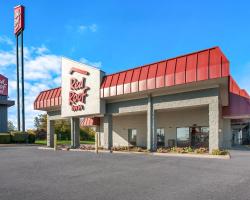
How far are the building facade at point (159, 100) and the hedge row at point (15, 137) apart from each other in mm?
13712


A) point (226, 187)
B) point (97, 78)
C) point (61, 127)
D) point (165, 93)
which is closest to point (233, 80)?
point (165, 93)

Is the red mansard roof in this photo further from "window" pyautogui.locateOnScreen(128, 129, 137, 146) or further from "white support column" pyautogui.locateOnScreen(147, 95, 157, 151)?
"window" pyautogui.locateOnScreen(128, 129, 137, 146)

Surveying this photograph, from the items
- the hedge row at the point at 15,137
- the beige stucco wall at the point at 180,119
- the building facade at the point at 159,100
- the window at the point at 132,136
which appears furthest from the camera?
the hedge row at the point at 15,137

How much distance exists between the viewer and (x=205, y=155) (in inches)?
682

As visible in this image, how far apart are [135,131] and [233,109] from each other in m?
10.7

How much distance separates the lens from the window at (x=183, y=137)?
87.1 ft

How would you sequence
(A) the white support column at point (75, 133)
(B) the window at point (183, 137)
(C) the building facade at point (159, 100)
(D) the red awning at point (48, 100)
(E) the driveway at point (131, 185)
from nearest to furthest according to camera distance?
(E) the driveway at point (131, 185)
(C) the building facade at point (159, 100)
(B) the window at point (183, 137)
(A) the white support column at point (75, 133)
(D) the red awning at point (48, 100)

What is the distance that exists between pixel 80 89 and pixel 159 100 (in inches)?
340

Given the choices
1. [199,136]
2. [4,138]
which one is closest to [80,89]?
[199,136]

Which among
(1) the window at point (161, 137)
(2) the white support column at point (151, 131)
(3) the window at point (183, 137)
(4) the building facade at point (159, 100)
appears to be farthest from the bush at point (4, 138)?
(2) the white support column at point (151, 131)

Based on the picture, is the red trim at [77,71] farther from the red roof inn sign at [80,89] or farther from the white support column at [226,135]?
the white support column at [226,135]

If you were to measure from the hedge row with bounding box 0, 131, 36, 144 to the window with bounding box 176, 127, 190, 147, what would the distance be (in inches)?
1135

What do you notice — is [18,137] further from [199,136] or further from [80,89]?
[199,136]

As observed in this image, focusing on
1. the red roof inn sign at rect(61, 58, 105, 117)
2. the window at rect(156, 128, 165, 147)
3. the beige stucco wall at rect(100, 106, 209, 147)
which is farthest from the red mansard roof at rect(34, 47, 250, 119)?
the window at rect(156, 128, 165, 147)
